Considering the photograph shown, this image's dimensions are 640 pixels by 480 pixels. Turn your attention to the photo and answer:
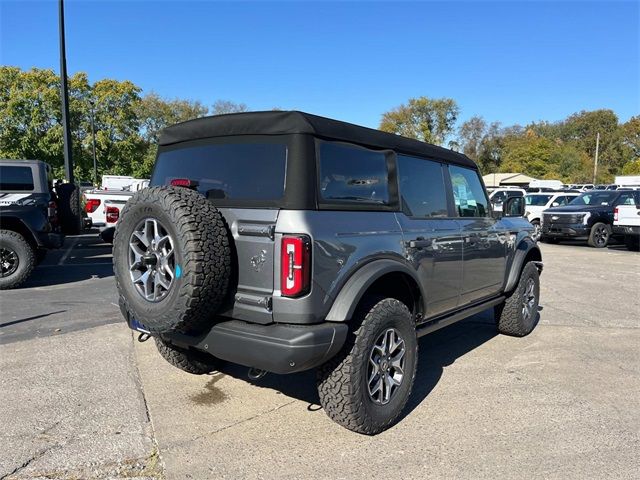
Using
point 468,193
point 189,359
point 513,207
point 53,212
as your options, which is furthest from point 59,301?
point 513,207

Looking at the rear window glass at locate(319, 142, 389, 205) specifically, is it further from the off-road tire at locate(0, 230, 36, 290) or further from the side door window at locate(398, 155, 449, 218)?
the off-road tire at locate(0, 230, 36, 290)

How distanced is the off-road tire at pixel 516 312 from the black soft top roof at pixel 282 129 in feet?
7.34

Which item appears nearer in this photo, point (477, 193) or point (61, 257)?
point (477, 193)

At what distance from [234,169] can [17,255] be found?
585 centimetres

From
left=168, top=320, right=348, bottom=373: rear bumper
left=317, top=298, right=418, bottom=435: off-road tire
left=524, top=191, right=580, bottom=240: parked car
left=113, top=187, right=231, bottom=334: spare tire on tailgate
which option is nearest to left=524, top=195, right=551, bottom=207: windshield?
left=524, top=191, right=580, bottom=240: parked car

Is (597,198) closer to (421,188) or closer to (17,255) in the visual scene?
(421,188)

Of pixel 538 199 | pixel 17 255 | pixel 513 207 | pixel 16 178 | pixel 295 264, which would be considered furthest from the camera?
pixel 538 199

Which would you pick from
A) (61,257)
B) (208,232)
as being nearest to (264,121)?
(208,232)

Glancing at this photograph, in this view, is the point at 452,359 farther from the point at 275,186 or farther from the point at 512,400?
the point at 275,186

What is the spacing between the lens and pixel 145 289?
3.14m

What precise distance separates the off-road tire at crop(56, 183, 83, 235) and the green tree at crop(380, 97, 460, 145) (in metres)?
54.7

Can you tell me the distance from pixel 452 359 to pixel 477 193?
5.39 ft

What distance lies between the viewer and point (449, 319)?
4.27 meters

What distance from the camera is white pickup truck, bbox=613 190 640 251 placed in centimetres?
1408
